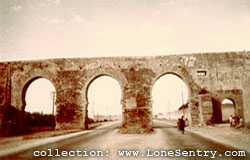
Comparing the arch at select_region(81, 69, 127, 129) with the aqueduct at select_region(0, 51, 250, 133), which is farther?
the arch at select_region(81, 69, 127, 129)

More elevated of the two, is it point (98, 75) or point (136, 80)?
point (98, 75)

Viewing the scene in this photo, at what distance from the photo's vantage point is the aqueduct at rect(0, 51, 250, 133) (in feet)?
54.2

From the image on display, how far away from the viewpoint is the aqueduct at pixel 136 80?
1653 centimetres

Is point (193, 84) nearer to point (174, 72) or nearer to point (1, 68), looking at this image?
point (174, 72)

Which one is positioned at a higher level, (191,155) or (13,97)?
(13,97)

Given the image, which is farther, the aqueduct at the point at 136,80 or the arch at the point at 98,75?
the arch at the point at 98,75

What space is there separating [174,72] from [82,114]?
7844 mm

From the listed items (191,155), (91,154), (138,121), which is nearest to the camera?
(191,155)

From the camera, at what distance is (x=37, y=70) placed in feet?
57.9

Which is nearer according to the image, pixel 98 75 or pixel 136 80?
pixel 136 80

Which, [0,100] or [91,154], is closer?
[91,154]

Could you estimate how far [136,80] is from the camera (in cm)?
1688

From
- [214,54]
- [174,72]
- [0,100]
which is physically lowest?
[0,100]

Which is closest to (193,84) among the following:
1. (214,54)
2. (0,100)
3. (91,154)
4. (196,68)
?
(196,68)
